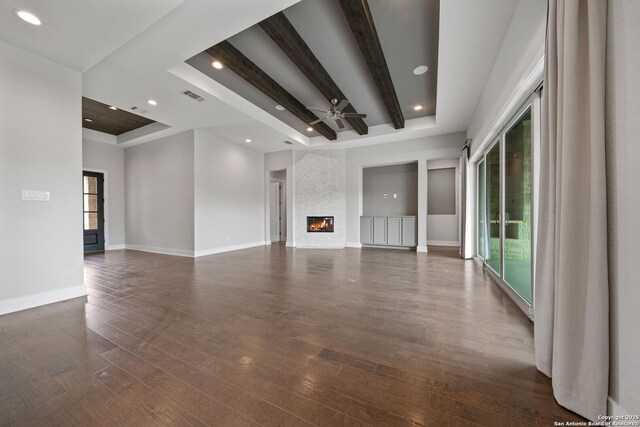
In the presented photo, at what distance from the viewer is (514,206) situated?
3047 mm

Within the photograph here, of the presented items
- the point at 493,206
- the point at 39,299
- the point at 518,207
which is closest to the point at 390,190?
the point at 493,206

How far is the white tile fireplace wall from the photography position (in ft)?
24.4

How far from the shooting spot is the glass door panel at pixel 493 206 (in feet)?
12.1

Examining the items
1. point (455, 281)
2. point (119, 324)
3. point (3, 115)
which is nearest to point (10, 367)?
point (119, 324)

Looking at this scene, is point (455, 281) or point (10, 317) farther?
point (455, 281)

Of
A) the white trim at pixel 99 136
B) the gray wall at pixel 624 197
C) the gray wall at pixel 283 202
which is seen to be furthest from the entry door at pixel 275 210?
the gray wall at pixel 624 197

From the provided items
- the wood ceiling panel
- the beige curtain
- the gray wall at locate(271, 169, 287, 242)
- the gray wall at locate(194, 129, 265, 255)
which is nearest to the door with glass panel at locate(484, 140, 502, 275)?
the beige curtain

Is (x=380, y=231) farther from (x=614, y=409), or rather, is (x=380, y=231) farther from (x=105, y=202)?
(x=105, y=202)

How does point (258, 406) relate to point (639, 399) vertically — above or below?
below

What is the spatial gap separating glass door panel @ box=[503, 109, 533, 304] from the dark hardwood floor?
36 centimetres

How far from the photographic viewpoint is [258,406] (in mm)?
1268

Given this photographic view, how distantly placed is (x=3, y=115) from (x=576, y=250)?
5.20 metres

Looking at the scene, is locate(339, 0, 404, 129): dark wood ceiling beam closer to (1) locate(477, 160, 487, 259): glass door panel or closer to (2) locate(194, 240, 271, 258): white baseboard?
(1) locate(477, 160, 487, 259): glass door panel

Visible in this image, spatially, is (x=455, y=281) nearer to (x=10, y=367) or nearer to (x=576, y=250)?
(x=576, y=250)
